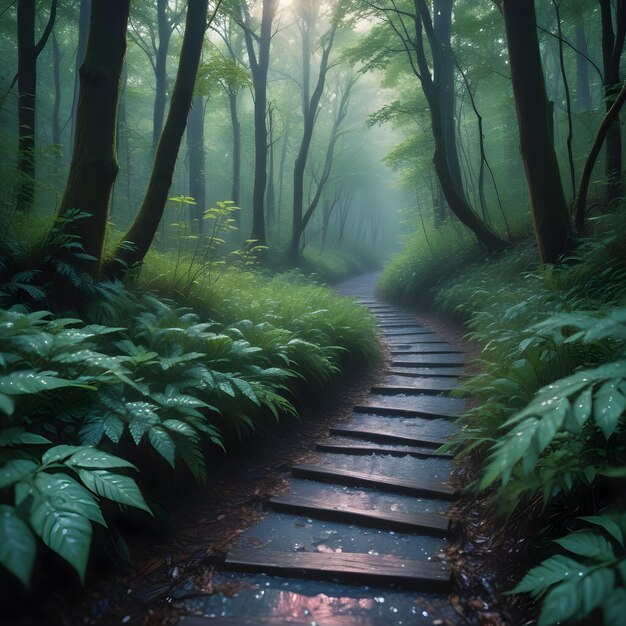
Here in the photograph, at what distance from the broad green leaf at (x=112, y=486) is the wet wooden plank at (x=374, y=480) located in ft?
6.49

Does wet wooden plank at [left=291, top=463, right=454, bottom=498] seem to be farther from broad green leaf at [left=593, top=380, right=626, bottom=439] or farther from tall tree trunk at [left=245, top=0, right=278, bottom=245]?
tall tree trunk at [left=245, top=0, right=278, bottom=245]

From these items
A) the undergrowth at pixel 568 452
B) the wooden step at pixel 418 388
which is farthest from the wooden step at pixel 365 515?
the wooden step at pixel 418 388

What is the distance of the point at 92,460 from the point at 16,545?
0.58m

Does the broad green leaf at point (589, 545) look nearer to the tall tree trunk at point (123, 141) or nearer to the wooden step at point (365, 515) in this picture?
the wooden step at point (365, 515)

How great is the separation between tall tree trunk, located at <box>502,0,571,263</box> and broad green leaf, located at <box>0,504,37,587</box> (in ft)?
23.3

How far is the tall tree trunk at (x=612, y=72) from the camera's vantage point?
6.46 metres

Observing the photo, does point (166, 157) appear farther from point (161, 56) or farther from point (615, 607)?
point (161, 56)

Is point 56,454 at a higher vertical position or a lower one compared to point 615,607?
higher

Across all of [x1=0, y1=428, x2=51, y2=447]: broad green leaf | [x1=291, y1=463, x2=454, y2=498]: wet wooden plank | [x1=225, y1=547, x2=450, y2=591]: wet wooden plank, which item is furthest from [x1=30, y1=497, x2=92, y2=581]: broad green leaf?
[x1=291, y1=463, x2=454, y2=498]: wet wooden plank

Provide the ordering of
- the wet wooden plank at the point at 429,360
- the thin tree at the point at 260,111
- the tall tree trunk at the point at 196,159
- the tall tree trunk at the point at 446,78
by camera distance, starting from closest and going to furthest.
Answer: the wet wooden plank at the point at 429,360
the tall tree trunk at the point at 446,78
the thin tree at the point at 260,111
the tall tree trunk at the point at 196,159

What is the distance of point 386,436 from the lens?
14.8 ft

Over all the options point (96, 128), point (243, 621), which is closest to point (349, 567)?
point (243, 621)

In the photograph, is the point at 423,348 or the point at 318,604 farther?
the point at 423,348

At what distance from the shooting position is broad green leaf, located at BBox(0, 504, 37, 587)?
1.50 m
